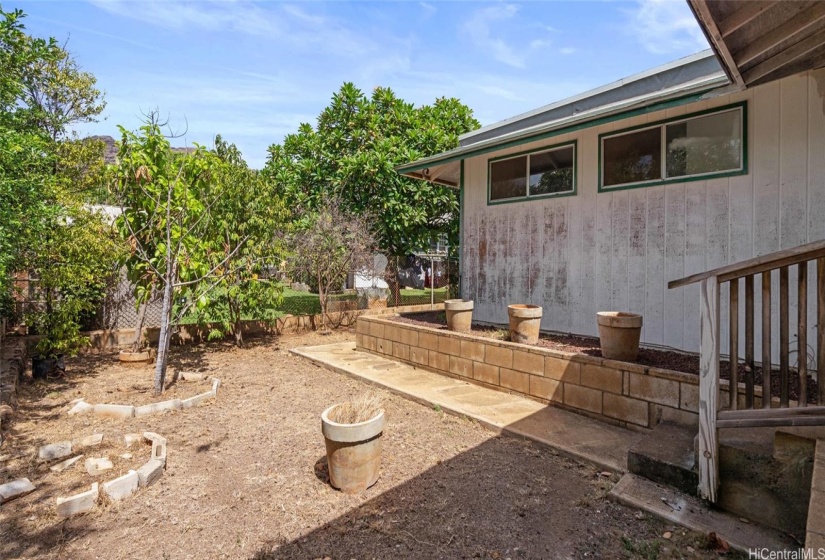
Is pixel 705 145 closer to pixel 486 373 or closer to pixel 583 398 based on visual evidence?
pixel 583 398

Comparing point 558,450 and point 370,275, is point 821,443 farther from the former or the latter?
point 370,275

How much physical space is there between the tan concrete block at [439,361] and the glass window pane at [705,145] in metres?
3.55

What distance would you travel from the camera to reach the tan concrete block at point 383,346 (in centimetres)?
682

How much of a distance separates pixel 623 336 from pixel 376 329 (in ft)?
13.2

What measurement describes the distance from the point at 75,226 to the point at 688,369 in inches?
301

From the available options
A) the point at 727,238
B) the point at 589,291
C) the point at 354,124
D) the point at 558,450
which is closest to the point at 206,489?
the point at 558,450

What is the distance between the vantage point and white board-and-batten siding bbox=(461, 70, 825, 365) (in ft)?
13.1

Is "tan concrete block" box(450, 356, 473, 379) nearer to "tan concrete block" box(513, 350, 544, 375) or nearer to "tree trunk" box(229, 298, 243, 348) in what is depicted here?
"tan concrete block" box(513, 350, 544, 375)

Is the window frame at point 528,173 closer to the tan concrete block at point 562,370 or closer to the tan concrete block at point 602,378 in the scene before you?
the tan concrete block at point 562,370

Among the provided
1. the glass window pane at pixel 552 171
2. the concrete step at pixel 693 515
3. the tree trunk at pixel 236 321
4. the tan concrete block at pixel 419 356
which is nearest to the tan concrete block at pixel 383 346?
the tan concrete block at pixel 419 356

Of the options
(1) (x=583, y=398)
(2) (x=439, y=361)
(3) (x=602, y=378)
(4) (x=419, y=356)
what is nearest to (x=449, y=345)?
(2) (x=439, y=361)

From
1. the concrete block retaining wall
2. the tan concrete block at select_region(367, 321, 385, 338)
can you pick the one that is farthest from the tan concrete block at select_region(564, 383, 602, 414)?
the tan concrete block at select_region(367, 321, 385, 338)

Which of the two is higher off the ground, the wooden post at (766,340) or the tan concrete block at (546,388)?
the wooden post at (766,340)

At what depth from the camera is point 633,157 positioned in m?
5.16
